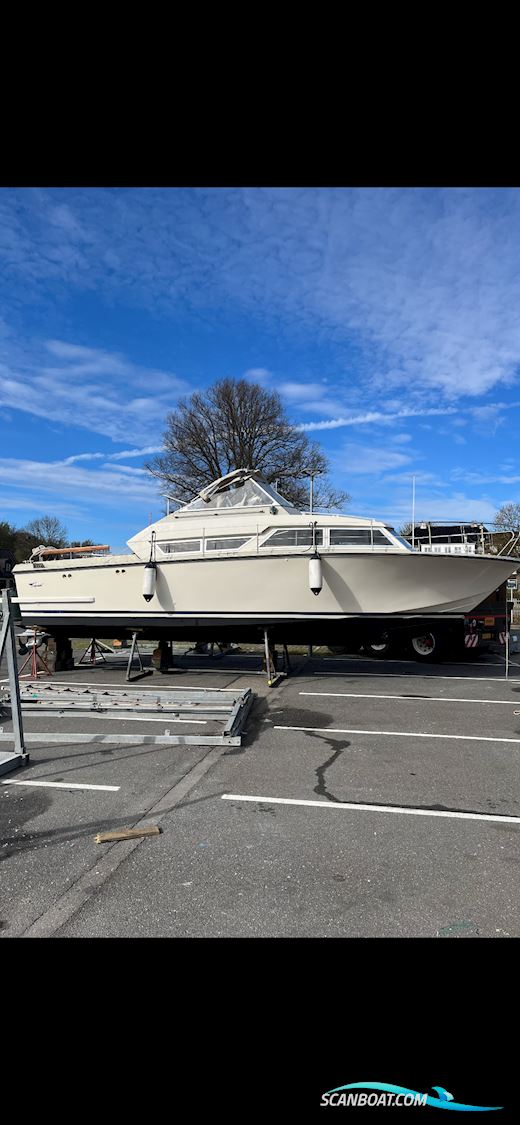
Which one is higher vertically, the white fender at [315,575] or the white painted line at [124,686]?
the white fender at [315,575]

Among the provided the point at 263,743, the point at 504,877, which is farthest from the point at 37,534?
the point at 504,877

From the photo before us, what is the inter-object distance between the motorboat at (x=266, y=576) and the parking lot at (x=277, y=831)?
2844mm

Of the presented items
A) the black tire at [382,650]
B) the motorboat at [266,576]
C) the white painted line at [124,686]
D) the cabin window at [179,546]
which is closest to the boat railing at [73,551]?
the motorboat at [266,576]

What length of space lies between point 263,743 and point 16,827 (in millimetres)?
2701

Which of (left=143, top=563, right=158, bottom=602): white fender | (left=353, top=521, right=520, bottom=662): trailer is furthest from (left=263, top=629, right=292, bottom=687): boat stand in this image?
(left=143, top=563, right=158, bottom=602): white fender

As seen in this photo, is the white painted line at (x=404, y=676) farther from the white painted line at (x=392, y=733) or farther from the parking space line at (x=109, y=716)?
the parking space line at (x=109, y=716)

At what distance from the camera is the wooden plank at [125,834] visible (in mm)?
3537

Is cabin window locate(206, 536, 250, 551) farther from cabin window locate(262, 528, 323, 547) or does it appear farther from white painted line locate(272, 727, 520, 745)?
white painted line locate(272, 727, 520, 745)

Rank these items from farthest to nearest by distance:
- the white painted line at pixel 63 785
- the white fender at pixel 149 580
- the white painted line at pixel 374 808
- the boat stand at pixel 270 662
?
the white fender at pixel 149 580
the boat stand at pixel 270 662
the white painted line at pixel 63 785
the white painted line at pixel 374 808

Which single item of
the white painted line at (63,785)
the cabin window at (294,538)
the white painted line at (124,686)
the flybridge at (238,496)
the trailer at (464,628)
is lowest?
the white painted line at (124,686)

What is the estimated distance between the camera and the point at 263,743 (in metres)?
5.82

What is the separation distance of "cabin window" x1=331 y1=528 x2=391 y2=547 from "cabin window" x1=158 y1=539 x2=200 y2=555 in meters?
2.73

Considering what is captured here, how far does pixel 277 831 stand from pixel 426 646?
880 centimetres

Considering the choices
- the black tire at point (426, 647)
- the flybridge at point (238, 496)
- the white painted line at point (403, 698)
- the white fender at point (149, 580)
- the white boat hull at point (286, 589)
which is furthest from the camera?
the black tire at point (426, 647)
